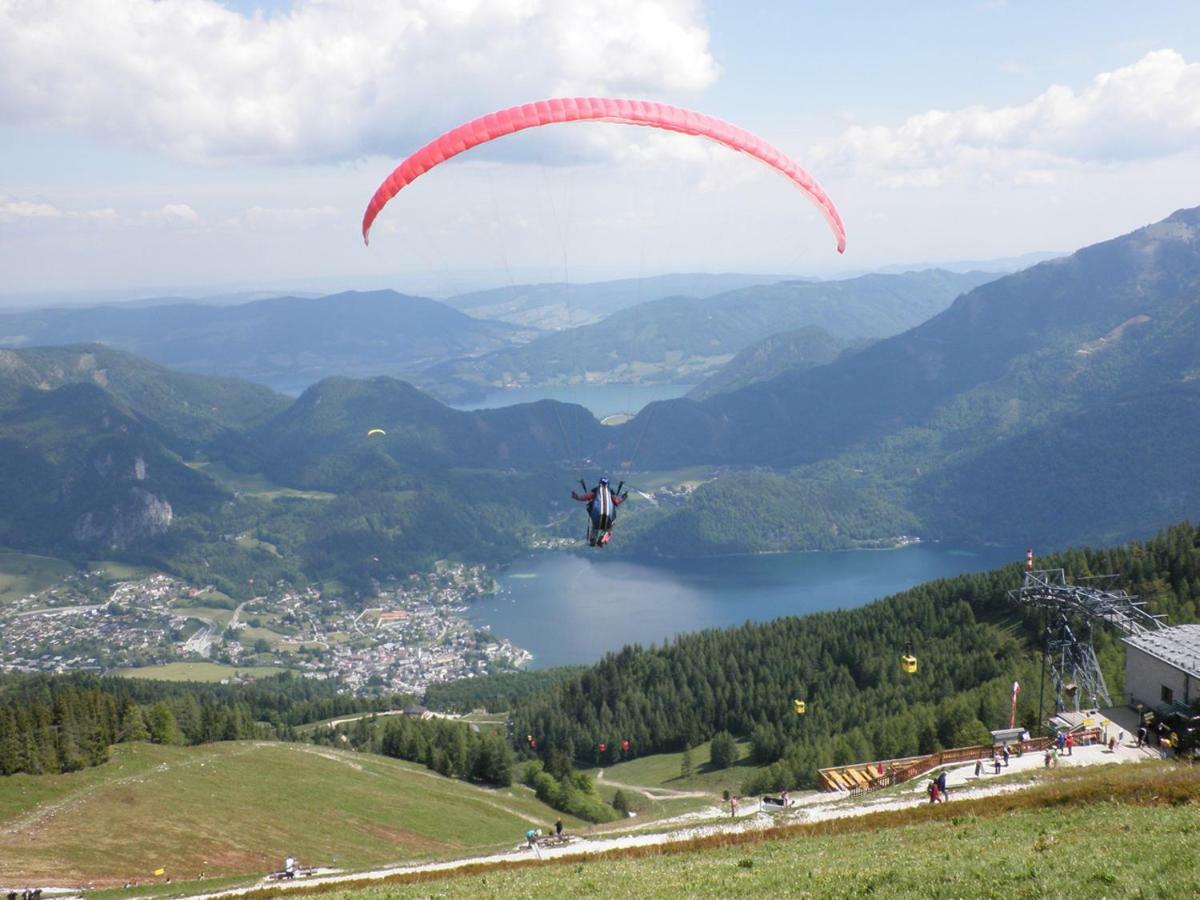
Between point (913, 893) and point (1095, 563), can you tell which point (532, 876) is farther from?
point (1095, 563)

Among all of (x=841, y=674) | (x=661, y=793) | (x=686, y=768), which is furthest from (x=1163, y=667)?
(x=841, y=674)

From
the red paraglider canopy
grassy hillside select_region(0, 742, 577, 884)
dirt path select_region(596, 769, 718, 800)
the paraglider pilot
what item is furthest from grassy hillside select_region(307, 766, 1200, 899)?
dirt path select_region(596, 769, 718, 800)

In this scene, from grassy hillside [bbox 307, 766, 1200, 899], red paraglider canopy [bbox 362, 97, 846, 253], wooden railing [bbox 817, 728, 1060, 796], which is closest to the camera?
grassy hillside [bbox 307, 766, 1200, 899]

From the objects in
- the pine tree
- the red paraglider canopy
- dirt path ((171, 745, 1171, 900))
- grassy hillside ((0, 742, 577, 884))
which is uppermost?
the red paraglider canopy

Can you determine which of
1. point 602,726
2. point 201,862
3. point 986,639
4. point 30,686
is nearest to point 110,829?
point 201,862

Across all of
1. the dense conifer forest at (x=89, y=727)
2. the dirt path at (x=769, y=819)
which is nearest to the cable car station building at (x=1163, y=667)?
the dirt path at (x=769, y=819)

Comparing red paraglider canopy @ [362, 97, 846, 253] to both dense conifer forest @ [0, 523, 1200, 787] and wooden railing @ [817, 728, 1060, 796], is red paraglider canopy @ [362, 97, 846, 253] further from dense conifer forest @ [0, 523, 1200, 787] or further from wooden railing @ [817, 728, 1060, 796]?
dense conifer forest @ [0, 523, 1200, 787]
